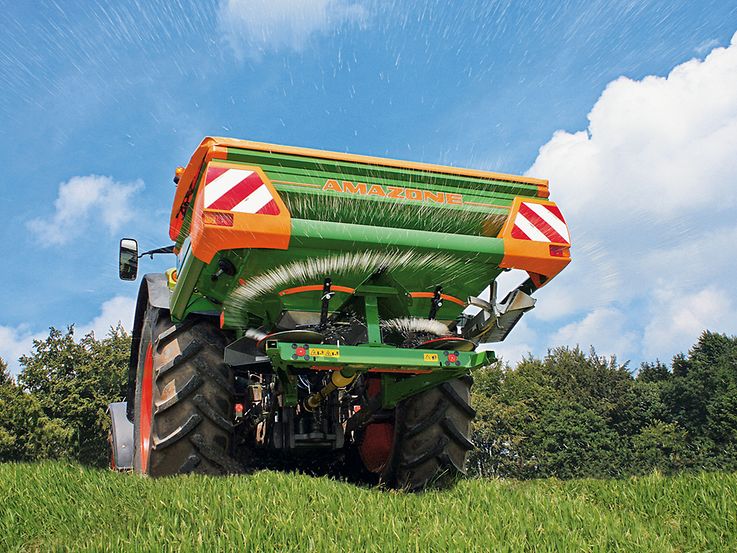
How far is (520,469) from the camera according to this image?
42281 mm

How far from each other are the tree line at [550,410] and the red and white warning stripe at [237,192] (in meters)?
28.2

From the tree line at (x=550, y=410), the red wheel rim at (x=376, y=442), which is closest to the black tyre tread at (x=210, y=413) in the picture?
the red wheel rim at (x=376, y=442)

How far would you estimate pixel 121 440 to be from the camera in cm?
613

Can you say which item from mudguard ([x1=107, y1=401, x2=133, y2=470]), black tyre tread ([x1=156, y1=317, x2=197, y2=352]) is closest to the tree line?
mudguard ([x1=107, y1=401, x2=133, y2=470])

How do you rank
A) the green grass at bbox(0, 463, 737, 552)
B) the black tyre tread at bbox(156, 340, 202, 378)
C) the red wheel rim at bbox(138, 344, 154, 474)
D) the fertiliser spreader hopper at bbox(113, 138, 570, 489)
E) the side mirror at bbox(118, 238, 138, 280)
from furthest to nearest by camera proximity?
the side mirror at bbox(118, 238, 138, 280) → the red wheel rim at bbox(138, 344, 154, 474) → the black tyre tread at bbox(156, 340, 202, 378) → the fertiliser spreader hopper at bbox(113, 138, 570, 489) → the green grass at bbox(0, 463, 737, 552)

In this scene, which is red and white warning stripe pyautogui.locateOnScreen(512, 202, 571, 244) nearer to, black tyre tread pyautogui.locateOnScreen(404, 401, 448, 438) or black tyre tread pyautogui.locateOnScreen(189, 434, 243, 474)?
black tyre tread pyautogui.locateOnScreen(404, 401, 448, 438)

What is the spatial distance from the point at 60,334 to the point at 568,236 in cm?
3275

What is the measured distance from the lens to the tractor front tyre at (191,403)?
14.4 ft

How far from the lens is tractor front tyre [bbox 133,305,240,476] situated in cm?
440

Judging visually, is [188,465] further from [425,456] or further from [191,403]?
[425,456]

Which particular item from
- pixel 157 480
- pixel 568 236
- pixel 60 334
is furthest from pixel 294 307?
pixel 60 334

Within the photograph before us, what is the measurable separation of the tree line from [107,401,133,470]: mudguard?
24.9 meters

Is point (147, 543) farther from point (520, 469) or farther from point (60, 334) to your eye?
point (520, 469)

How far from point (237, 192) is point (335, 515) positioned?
5.92ft
